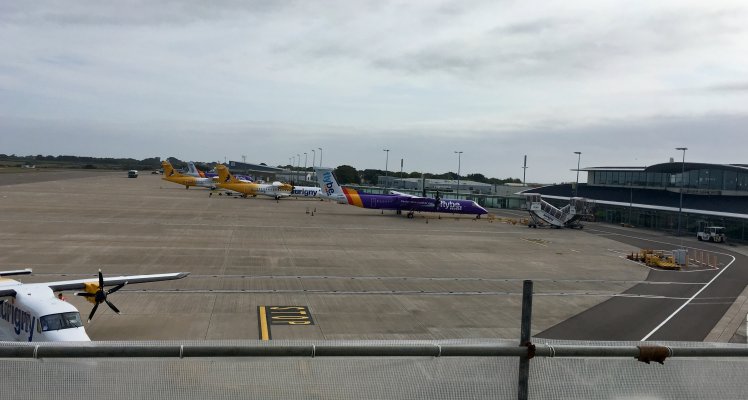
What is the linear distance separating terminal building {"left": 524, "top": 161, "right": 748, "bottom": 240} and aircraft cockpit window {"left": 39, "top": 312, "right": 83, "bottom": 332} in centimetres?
7329

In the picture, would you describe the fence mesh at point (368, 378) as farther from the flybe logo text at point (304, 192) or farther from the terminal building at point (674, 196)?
the flybe logo text at point (304, 192)

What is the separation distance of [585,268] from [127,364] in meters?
43.4

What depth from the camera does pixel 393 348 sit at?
4.86 m

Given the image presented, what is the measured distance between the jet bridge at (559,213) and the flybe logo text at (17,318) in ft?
226

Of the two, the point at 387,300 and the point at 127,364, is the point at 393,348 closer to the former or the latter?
the point at 127,364

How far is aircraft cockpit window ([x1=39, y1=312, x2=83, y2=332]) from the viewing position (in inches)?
675

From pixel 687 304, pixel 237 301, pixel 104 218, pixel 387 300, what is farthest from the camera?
pixel 104 218

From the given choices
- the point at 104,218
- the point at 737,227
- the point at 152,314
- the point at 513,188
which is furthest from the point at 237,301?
the point at 513,188

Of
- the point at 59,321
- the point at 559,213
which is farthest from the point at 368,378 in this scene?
the point at 559,213

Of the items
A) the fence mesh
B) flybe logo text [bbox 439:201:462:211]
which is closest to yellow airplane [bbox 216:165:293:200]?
flybe logo text [bbox 439:201:462:211]

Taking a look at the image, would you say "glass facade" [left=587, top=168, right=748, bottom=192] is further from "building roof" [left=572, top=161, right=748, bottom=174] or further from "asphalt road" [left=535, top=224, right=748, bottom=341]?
"asphalt road" [left=535, top=224, right=748, bottom=341]

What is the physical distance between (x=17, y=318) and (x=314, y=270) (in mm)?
20442

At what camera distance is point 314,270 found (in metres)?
37.1

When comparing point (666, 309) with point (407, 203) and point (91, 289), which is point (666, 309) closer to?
point (91, 289)
